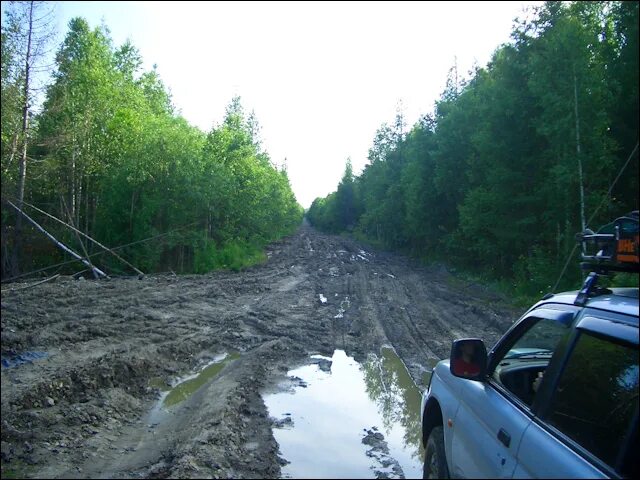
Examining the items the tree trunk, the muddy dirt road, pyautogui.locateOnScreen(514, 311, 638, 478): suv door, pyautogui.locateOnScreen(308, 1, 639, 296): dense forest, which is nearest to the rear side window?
pyautogui.locateOnScreen(514, 311, 638, 478): suv door

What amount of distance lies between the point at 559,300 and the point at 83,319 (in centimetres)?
903

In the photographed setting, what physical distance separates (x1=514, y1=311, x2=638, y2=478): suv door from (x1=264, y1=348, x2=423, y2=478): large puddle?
2.58m

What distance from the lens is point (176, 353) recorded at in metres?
8.87

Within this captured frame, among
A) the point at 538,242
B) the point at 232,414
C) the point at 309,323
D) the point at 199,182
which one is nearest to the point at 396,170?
the point at 199,182

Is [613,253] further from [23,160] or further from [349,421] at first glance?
[23,160]

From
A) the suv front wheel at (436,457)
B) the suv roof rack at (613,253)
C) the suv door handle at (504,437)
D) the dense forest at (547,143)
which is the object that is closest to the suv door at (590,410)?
the suv door handle at (504,437)

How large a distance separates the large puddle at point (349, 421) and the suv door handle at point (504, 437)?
2.29 meters

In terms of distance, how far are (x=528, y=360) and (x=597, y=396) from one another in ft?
3.58

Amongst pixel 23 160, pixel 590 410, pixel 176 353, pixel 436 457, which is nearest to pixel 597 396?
pixel 590 410

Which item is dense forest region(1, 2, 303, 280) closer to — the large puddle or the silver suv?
the large puddle

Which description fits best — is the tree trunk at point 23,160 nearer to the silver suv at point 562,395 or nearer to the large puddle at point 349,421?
the large puddle at point 349,421

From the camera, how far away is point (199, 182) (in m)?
23.5

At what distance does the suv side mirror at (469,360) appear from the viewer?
3.32 m

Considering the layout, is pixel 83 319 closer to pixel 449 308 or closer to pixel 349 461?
pixel 349 461
